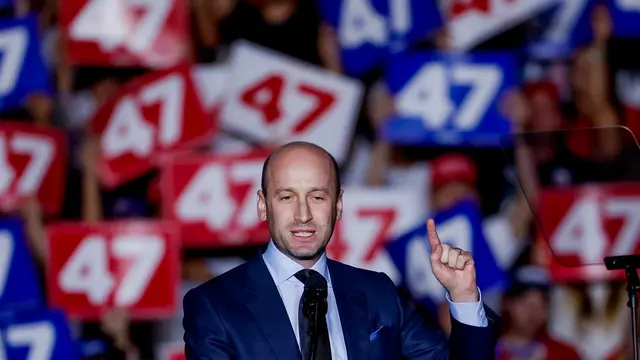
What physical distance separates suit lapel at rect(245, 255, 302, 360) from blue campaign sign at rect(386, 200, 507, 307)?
72.2 inches

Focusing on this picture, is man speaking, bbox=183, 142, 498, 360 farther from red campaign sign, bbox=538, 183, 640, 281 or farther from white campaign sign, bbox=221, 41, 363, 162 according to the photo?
white campaign sign, bbox=221, 41, 363, 162

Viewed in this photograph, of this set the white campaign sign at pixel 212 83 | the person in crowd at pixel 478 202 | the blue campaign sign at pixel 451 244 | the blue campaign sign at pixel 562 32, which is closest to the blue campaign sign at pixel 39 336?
the white campaign sign at pixel 212 83

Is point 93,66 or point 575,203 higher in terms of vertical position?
point 93,66

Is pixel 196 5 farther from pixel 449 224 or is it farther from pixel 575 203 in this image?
pixel 575 203

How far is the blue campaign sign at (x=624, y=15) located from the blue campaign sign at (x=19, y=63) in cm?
199

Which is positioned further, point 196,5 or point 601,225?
point 196,5

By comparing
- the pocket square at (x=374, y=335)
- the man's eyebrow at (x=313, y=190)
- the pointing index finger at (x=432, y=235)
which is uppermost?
the man's eyebrow at (x=313, y=190)

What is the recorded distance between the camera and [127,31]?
3.26 meters

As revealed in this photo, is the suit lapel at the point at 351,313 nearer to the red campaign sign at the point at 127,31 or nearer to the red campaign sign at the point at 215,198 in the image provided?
the red campaign sign at the point at 215,198

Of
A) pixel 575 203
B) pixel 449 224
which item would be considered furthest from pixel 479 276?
pixel 575 203

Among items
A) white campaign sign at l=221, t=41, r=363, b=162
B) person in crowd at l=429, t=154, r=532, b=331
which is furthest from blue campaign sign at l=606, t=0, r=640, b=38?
white campaign sign at l=221, t=41, r=363, b=162

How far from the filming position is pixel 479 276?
323cm

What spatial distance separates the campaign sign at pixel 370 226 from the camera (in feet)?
10.6

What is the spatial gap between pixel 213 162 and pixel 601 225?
4.23ft
